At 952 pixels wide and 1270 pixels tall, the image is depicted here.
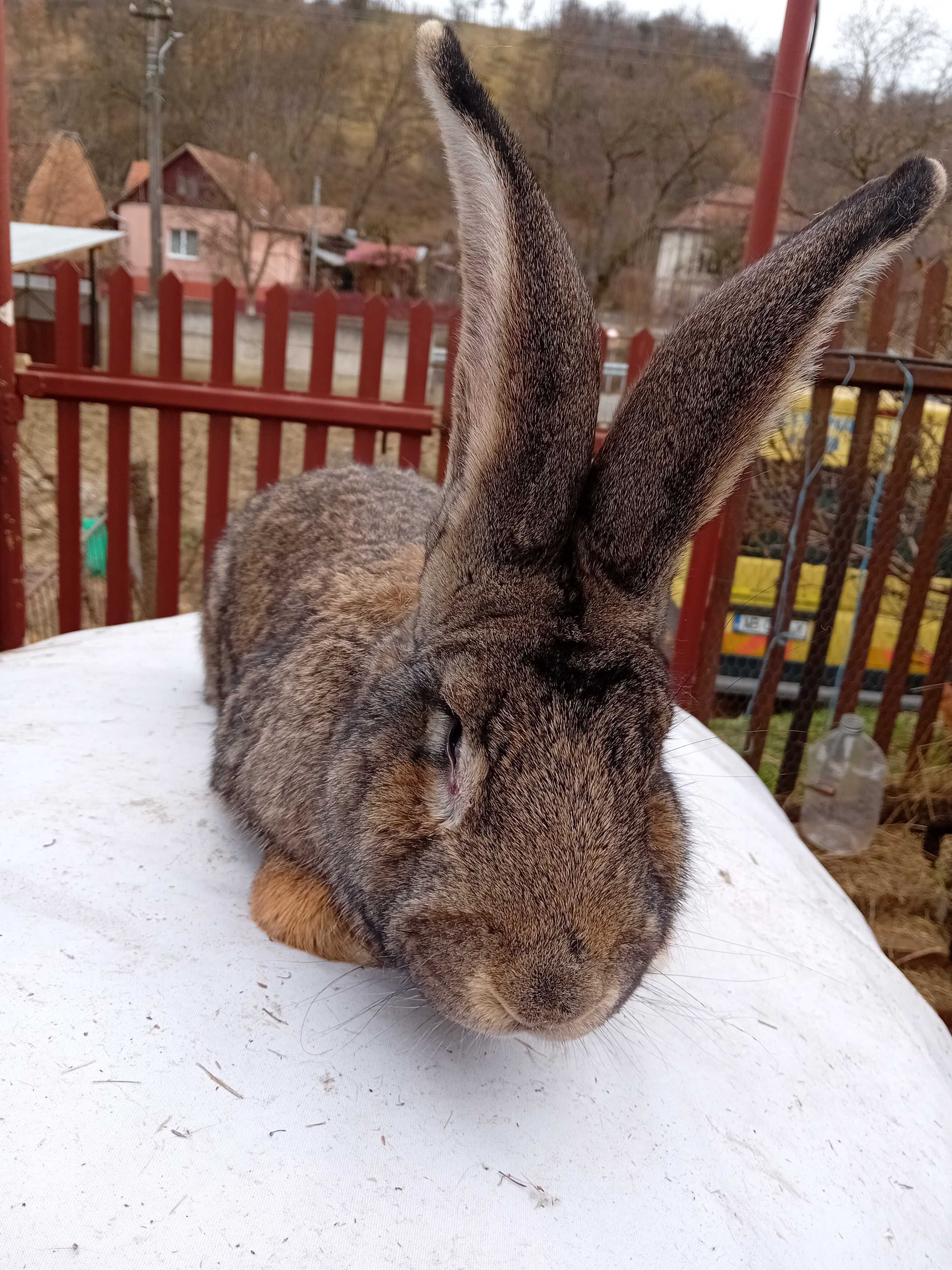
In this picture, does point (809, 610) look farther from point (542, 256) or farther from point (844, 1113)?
point (542, 256)

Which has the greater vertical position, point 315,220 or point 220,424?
point 315,220

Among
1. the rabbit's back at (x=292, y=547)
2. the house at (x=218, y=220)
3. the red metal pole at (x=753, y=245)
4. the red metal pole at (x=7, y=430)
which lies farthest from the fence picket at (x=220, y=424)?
the house at (x=218, y=220)

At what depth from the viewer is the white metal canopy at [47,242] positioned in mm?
6516

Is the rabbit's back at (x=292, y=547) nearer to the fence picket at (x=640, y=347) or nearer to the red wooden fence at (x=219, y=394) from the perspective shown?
the red wooden fence at (x=219, y=394)

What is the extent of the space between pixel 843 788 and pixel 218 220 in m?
20.4

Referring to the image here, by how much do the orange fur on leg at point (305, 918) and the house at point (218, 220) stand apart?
19.4m

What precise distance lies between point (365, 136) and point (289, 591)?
2291 centimetres

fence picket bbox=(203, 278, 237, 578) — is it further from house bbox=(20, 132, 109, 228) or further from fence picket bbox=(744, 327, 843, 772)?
house bbox=(20, 132, 109, 228)

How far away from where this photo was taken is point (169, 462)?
493 cm

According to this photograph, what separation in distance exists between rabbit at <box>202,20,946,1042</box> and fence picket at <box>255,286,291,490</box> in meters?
3.35

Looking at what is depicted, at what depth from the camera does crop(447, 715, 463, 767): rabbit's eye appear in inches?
58.1

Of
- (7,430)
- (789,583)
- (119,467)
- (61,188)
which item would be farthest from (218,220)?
(789,583)

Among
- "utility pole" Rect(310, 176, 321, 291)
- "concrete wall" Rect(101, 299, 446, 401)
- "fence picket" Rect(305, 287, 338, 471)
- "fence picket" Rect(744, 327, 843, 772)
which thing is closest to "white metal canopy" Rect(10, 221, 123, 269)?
"concrete wall" Rect(101, 299, 446, 401)

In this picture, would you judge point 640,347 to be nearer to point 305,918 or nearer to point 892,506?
point 892,506
